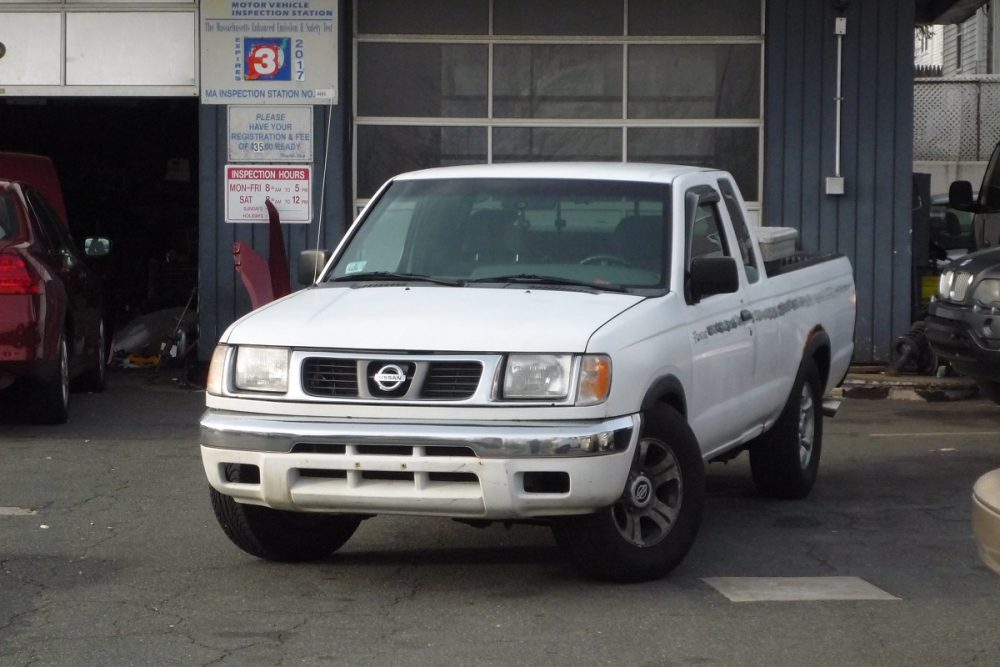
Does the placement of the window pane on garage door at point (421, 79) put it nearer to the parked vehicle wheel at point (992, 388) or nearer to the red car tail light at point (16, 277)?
the red car tail light at point (16, 277)

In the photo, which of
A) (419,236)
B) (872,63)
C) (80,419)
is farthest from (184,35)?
(419,236)

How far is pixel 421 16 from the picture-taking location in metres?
14.9

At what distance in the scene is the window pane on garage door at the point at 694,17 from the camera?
1491 cm

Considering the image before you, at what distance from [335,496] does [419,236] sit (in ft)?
5.39

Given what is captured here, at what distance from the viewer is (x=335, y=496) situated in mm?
Answer: 5965

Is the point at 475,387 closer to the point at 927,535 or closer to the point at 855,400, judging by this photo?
the point at 927,535

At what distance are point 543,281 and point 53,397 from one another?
17.8 ft

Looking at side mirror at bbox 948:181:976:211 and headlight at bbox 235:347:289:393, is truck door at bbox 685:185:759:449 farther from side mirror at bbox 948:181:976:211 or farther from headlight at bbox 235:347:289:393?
side mirror at bbox 948:181:976:211

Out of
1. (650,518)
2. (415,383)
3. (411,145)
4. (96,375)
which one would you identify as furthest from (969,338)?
(96,375)

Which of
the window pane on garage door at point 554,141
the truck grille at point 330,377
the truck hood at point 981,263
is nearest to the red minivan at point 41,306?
the window pane on garage door at point 554,141

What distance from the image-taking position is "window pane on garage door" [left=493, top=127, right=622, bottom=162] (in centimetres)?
1500

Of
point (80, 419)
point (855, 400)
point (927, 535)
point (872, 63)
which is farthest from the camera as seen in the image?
point (872, 63)

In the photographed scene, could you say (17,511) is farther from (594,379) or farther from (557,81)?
(557,81)

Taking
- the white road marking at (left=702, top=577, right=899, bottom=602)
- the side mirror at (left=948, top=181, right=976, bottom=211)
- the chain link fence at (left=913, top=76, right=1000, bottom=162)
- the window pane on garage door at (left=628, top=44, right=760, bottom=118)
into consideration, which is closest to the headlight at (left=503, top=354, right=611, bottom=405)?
the white road marking at (left=702, top=577, right=899, bottom=602)
